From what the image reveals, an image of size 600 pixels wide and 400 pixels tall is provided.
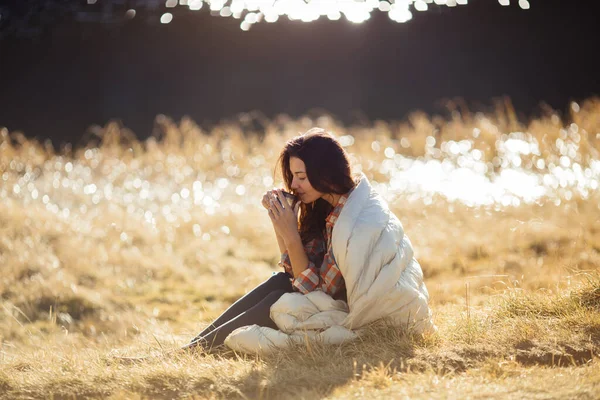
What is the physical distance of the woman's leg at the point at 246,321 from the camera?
327 cm

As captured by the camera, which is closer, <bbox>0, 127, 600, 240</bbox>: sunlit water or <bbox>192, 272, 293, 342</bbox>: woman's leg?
<bbox>192, 272, 293, 342</bbox>: woman's leg

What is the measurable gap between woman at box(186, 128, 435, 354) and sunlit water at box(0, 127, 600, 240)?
3.43 meters

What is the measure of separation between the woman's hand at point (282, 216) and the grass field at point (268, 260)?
1.71 ft

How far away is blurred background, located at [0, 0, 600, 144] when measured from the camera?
14797 millimetres

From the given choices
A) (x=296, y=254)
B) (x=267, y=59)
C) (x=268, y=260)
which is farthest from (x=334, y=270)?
(x=267, y=59)

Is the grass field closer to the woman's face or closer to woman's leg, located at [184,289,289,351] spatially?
woman's leg, located at [184,289,289,351]

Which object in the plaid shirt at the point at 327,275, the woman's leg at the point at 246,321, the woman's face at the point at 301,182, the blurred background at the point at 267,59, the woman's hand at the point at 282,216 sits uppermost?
the blurred background at the point at 267,59

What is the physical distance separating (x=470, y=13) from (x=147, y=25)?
760cm

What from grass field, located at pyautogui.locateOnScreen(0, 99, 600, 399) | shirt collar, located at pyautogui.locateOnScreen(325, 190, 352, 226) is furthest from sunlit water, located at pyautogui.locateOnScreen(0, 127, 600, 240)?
shirt collar, located at pyautogui.locateOnScreen(325, 190, 352, 226)

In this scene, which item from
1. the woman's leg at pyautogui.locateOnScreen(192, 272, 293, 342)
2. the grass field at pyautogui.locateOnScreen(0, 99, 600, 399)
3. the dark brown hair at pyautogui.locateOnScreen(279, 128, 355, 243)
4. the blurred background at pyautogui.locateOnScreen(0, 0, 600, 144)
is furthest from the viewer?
the blurred background at pyautogui.locateOnScreen(0, 0, 600, 144)

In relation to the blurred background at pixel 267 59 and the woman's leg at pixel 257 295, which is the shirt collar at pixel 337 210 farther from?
the blurred background at pixel 267 59

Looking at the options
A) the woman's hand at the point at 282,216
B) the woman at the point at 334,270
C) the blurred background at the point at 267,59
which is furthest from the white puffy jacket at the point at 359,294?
the blurred background at the point at 267,59

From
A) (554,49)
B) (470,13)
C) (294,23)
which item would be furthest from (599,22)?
(294,23)

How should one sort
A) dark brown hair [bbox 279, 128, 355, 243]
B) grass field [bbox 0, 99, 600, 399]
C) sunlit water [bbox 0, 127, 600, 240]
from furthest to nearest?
sunlit water [bbox 0, 127, 600, 240] < dark brown hair [bbox 279, 128, 355, 243] < grass field [bbox 0, 99, 600, 399]
